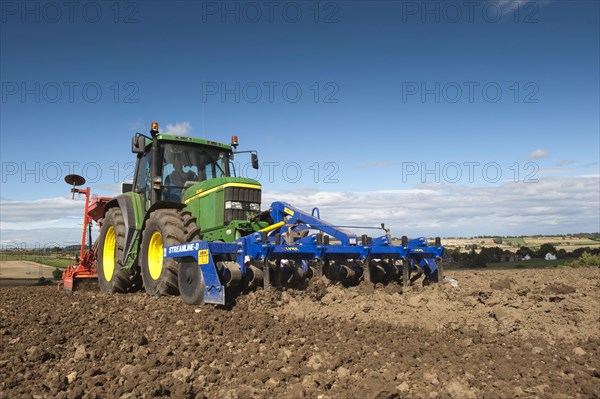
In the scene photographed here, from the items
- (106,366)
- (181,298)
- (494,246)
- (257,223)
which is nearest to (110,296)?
(181,298)

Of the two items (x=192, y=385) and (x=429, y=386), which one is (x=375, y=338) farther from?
(x=192, y=385)

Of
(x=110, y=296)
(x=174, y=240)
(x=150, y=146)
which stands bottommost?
(x=110, y=296)

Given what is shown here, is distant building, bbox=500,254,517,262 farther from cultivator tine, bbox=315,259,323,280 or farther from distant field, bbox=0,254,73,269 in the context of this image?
distant field, bbox=0,254,73,269

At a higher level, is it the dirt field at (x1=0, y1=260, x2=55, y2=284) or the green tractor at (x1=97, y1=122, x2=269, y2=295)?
the green tractor at (x1=97, y1=122, x2=269, y2=295)

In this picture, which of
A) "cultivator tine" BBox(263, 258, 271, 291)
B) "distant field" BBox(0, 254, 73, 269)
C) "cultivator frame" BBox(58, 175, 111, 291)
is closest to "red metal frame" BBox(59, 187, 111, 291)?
"cultivator frame" BBox(58, 175, 111, 291)

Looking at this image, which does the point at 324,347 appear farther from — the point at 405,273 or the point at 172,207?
the point at 172,207

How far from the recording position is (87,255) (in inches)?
476

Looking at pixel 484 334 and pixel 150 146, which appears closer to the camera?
pixel 484 334

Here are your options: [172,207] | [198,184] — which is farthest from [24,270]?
[198,184]

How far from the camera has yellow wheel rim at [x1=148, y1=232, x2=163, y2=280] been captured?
330 inches

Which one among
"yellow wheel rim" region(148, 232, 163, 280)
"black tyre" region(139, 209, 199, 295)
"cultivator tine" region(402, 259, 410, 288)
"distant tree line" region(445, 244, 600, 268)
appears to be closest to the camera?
"black tyre" region(139, 209, 199, 295)

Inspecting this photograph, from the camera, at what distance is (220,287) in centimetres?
631

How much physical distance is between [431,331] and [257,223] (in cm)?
365

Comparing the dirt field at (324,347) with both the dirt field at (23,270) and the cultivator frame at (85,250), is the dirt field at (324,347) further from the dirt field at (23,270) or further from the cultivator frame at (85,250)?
the dirt field at (23,270)
